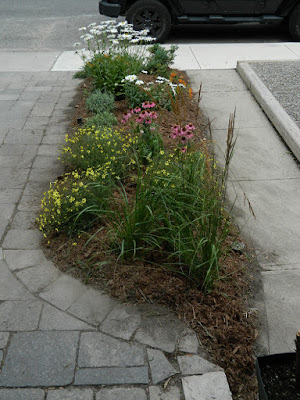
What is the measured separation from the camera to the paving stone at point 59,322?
3064 millimetres

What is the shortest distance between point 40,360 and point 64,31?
1025 cm

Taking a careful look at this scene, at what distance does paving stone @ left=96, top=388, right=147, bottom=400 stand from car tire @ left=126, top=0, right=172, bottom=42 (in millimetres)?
8640

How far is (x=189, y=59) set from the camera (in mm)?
9195

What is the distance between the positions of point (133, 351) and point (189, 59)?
23.9 ft

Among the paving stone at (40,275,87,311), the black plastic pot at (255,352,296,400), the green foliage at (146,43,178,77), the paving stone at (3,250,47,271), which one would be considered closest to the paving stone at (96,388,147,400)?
the black plastic pot at (255,352,296,400)

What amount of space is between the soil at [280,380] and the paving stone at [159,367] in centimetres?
54

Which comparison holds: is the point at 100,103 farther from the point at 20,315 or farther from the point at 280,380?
the point at 280,380

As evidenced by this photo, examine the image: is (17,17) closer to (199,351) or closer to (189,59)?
(189,59)

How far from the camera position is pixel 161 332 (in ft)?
9.95

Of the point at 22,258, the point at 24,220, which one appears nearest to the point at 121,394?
the point at 22,258

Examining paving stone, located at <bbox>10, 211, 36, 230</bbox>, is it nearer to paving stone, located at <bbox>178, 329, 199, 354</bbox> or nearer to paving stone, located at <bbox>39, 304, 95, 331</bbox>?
paving stone, located at <bbox>39, 304, 95, 331</bbox>

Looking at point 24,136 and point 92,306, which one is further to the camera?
point 24,136

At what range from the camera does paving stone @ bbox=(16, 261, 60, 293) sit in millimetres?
3426

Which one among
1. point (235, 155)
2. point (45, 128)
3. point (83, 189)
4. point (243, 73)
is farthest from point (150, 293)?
point (243, 73)
